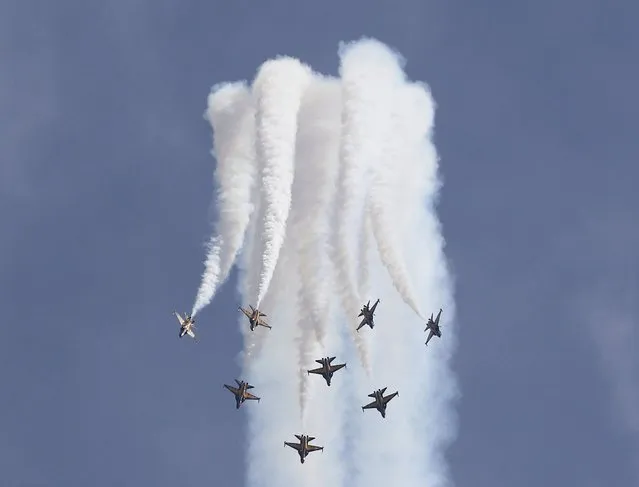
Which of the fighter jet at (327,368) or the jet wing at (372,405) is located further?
the jet wing at (372,405)

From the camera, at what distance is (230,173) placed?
300 feet

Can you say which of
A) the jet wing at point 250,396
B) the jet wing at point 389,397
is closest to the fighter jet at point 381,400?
the jet wing at point 389,397

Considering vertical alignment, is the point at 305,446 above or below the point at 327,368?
below

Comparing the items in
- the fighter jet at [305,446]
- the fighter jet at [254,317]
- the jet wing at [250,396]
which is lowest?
the fighter jet at [305,446]

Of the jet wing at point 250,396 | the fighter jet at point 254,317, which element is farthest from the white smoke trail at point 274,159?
the jet wing at point 250,396

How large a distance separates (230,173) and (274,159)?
181 inches

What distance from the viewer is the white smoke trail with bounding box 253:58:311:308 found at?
87.8 metres

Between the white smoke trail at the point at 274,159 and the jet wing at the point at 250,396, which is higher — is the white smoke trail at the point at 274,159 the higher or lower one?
the higher one

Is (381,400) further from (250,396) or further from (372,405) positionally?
(250,396)

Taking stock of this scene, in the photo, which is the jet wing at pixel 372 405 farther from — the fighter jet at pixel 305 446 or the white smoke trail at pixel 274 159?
the white smoke trail at pixel 274 159

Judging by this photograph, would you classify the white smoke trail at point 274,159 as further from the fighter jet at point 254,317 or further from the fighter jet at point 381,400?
the fighter jet at point 381,400

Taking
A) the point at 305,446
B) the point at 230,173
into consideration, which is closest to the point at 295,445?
the point at 305,446

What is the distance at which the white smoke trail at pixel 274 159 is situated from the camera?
87812 mm

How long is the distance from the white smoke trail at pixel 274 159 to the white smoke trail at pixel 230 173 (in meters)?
2.09
